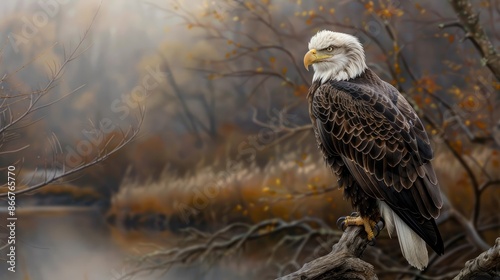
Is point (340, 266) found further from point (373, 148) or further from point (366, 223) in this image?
point (373, 148)

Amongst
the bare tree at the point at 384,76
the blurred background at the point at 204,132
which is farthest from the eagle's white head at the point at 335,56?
the bare tree at the point at 384,76

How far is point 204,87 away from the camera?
4.02 meters

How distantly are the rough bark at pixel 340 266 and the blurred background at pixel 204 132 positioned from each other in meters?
1.77

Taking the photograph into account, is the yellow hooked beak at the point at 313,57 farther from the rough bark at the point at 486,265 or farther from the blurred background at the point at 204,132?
the blurred background at the point at 204,132

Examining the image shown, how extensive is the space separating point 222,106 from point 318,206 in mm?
883

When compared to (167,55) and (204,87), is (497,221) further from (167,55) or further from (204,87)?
(167,55)

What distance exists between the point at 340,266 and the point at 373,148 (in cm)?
44

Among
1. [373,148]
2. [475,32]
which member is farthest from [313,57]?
[475,32]

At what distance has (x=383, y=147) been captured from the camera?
233 cm

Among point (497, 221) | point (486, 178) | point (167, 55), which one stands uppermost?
point (167, 55)

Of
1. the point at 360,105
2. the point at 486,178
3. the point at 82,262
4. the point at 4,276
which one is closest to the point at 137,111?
the point at 82,262

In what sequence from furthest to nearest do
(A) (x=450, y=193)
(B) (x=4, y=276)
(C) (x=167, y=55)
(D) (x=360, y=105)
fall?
1. (A) (x=450, y=193)
2. (C) (x=167, y=55)
3. (B) (x=4, y=276)
4. (D) (x=360, y=105)

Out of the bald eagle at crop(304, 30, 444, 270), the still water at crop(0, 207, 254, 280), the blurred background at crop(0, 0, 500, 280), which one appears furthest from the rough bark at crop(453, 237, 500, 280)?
the still water at crop(0, 207, 254, 280)

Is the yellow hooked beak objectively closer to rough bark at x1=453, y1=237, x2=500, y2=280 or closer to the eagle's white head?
the eagle's white head
